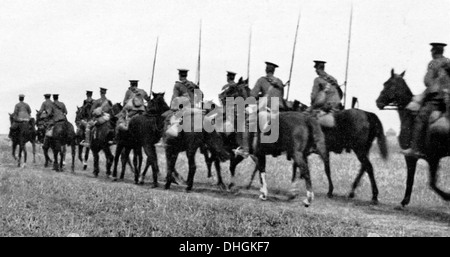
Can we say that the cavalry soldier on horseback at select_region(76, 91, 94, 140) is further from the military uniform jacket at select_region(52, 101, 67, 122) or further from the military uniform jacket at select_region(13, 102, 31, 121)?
the military uniform jacket at select_region(13, 102, 31, 121)

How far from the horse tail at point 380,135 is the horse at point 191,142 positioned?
380 cm

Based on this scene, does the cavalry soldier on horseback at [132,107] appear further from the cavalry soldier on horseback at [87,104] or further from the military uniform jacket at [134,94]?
the cavalry soldier on horseback at [87,104]

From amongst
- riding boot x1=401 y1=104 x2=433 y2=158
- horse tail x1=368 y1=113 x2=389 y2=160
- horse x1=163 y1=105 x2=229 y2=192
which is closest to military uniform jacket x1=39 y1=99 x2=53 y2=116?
horse x1=163 y1=105 x2=229 y2=192

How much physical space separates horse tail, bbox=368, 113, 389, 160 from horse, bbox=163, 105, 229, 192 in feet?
12.5

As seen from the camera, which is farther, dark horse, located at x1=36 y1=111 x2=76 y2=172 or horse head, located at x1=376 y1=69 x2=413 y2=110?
dark horse, located at x1=36 y1=111 x2=76 y2=172

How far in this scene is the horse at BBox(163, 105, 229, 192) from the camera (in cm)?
1435

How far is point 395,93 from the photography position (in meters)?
12.3

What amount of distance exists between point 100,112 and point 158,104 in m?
4.77

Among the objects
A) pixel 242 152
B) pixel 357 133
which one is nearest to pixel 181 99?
pixel 242 152

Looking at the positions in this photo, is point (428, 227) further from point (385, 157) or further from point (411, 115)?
point (385, 157)
